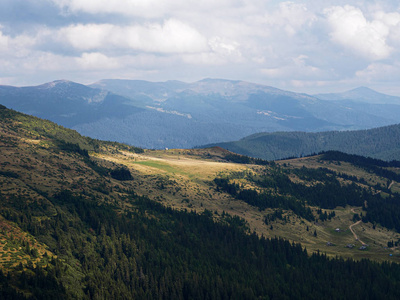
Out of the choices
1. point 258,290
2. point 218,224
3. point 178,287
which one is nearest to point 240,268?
point 258,290

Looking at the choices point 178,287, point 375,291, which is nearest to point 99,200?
point 178,287

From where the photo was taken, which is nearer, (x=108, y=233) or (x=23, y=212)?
(x=23, y=212)

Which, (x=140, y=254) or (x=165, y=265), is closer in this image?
(x=165, y=265)

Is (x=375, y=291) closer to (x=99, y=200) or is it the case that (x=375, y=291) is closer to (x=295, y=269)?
(x=295, y=269)

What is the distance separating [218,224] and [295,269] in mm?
44681

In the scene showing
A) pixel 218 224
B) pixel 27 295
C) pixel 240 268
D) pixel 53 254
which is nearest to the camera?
pixel 27 295

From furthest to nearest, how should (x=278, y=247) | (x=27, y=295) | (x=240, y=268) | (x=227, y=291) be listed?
1. (x=278, y=247)
2. (x=240, y=268)
3. (x=227, y=291)
4. (x=27, y=295)

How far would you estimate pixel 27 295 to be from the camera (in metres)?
93.5

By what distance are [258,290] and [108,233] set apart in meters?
56.9

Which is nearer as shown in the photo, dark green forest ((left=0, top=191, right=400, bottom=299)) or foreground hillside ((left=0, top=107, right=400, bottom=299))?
foreground hillside ((left=0, top=107, right=400, bottom=299))

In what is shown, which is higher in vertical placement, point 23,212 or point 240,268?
point 23,212

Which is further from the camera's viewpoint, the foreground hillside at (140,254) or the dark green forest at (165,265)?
the dark green forest at (165,265)

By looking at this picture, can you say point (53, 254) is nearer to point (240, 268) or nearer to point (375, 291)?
point (240, 268)

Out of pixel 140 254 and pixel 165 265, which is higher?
pixel 140 254
